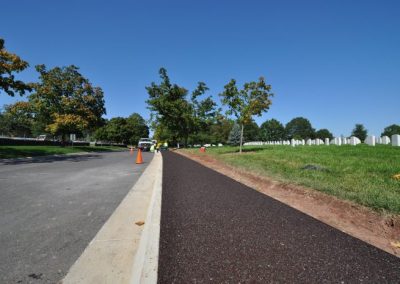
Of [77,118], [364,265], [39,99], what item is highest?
[39,99]

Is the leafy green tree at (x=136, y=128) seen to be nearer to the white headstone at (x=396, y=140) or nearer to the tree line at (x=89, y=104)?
the tree line at (x=89, y=104)

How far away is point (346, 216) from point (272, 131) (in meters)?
144

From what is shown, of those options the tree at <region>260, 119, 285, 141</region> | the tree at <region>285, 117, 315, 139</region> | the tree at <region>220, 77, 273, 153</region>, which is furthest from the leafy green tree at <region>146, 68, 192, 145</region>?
the tree at <region>285, 117, 315, 139</region>

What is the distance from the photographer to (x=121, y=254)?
10.7 feet

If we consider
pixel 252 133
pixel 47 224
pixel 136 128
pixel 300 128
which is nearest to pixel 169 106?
pixel 47 224

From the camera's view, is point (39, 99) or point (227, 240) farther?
point (39, 99)

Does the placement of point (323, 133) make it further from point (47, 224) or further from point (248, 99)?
point (47, 224)

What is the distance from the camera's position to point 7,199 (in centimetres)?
612

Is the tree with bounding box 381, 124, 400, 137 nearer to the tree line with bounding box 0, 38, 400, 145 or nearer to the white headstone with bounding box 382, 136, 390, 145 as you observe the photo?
the tree line with bounding box 0, 38, 400, 145

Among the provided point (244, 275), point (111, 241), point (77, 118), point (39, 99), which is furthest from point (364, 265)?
point (39, 99)

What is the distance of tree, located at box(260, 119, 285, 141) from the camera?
141m

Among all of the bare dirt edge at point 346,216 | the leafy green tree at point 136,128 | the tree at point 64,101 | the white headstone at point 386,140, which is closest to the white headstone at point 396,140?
the white headstone at point 386,140

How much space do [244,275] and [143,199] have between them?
4012mm

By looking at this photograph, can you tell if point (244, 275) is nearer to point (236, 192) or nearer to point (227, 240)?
point (227, 240)
